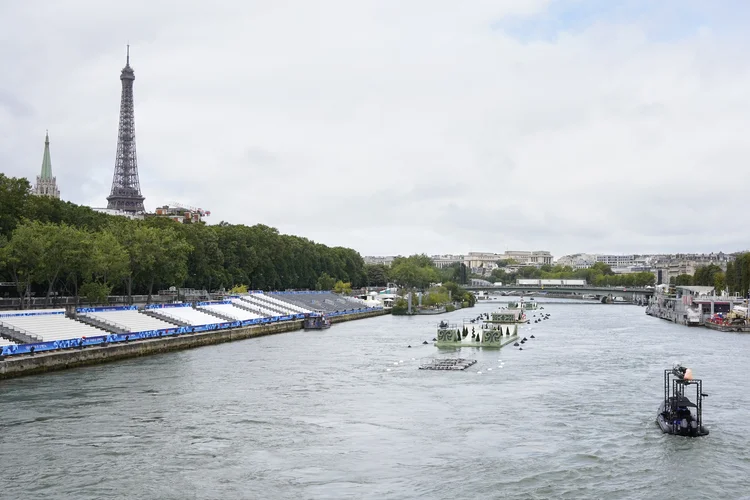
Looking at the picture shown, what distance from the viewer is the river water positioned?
22469 mm

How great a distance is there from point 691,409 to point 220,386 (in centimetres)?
2054

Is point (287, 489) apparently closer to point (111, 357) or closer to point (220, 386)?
point (220, 386)

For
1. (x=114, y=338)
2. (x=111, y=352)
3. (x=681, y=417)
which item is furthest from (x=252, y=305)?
(x=681, y=417)

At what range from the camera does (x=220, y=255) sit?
303ft

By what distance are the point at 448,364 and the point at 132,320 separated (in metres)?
23.7

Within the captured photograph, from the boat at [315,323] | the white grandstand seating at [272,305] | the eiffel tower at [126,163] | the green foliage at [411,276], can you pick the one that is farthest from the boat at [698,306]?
the eiffel tower at [126,163]

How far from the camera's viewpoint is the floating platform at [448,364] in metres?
46.4

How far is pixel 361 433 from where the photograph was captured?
28.7m

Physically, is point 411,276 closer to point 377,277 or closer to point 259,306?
point 377,277

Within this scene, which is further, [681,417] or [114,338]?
[114,338]

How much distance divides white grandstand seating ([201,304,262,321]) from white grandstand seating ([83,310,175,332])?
12.5 m

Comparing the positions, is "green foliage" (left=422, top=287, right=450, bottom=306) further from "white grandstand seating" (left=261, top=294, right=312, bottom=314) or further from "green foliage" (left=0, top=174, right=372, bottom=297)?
"white grandstand seating" (left=261, top=294, right=312, bottom=314)

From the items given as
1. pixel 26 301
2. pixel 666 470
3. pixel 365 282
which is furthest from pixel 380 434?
pixel 365 282

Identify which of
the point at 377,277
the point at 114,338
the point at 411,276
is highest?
the point at 411,276
